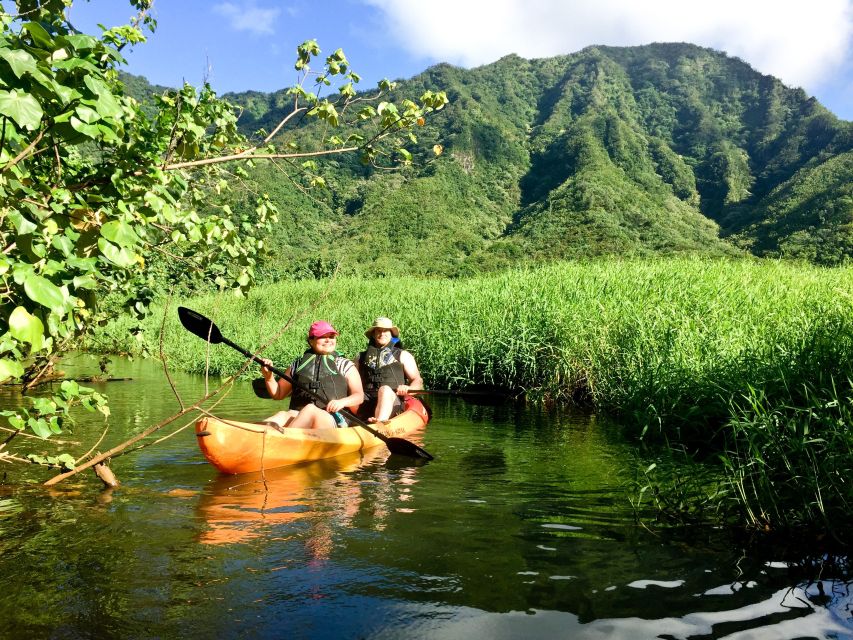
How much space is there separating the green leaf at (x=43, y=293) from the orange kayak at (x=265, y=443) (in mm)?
3492

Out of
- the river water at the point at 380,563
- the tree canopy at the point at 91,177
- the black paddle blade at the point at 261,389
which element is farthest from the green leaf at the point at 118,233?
the black paddle blade at the point at 261,389

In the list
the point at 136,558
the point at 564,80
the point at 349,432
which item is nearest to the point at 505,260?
the point at 349,432

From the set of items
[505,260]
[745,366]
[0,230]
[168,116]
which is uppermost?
[505,260]

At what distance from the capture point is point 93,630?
111 inches

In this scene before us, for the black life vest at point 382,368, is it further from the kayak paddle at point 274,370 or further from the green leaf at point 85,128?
the green leaf at point 85,128

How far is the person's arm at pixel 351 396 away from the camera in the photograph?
6.75 m

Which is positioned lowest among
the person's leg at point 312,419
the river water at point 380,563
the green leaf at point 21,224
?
the river water at point 380,563

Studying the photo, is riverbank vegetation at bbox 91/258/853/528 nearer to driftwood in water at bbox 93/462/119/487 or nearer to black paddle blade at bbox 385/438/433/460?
driftwood in water at bbox 93/462/119/487

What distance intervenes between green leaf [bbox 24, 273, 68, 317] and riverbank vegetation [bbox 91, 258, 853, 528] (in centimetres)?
159

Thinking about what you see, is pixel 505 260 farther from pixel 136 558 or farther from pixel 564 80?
pixel 564 80

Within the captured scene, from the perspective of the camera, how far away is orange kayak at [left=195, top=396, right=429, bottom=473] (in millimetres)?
5484

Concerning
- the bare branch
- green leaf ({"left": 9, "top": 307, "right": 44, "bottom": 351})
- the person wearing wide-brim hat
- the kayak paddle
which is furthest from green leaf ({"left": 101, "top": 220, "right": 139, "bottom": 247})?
the person wearing wide-brim hat

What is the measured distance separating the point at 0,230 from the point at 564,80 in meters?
121

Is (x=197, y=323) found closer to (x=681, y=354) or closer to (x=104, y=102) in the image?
(x=104, y=102)
